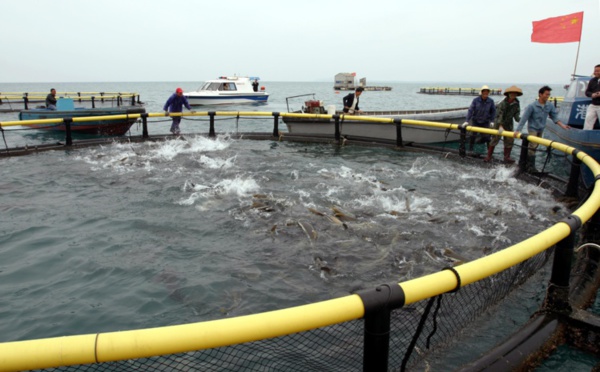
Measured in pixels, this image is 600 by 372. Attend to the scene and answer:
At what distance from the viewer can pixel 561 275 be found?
12.3 feet

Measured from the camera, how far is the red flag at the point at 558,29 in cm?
1386

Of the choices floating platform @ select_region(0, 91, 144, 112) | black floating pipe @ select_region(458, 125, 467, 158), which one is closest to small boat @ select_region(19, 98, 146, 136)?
floating platform @ select_region(0, 91, 144, 112)

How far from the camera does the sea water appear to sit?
509 cm

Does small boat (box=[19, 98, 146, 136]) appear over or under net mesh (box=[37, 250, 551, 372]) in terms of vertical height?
over

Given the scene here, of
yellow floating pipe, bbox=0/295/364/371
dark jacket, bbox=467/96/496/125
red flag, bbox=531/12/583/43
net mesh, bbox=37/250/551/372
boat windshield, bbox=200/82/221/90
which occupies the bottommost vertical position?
net mesh, bbox=37/250/551/372

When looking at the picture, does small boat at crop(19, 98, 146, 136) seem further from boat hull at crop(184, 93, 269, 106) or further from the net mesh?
boat hull at crop(184, 93, 269, 106)

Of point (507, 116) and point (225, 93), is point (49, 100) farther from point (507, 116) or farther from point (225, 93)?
point (507, 116)

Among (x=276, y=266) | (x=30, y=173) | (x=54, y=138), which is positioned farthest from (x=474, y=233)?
(x=54, y=138)

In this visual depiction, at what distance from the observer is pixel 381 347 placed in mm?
2346

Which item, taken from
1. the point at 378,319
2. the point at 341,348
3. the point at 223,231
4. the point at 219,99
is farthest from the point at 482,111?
the point at 219,99

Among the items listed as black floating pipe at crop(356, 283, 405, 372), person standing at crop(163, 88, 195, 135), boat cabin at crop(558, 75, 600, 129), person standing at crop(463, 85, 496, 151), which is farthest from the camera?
person standing at crop(163, 88, 195, 135)

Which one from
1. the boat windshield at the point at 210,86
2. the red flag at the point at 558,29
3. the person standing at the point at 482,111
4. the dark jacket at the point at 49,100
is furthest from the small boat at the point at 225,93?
the person standing at the point at 482,111

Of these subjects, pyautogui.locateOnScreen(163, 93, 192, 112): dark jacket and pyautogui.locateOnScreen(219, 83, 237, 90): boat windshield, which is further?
pyautogui.locateOnScreen(219, 83, 237, 90): boat windshield

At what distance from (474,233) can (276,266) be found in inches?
137
